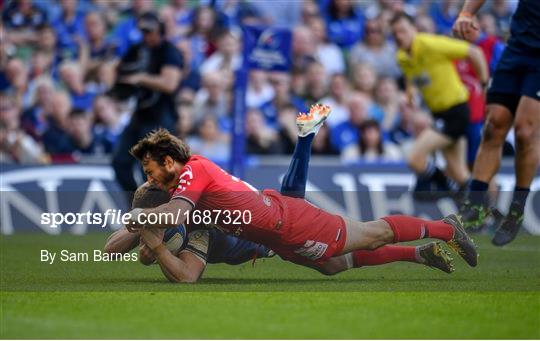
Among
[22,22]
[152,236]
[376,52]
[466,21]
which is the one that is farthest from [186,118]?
[152,236]

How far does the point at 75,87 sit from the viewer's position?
60.8 feet

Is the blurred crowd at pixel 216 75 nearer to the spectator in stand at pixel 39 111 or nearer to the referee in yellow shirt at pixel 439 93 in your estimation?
the spectator in stand at pixel 39 111

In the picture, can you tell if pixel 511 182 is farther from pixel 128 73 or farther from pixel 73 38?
pixel 73 38

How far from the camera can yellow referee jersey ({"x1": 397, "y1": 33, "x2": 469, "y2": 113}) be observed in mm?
14312

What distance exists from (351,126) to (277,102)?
1.03 metres

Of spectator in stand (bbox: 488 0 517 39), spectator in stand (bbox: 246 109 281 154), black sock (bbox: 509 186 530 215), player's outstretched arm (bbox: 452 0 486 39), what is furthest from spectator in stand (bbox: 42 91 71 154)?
black sock (bbox: 509 186 530 215)

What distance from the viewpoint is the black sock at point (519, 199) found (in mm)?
9888

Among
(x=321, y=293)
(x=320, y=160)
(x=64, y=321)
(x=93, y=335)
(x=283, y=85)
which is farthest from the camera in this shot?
(x=283, y=85)

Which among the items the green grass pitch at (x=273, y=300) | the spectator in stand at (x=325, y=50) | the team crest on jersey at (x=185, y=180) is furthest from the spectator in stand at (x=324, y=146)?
the team crest on jersey at (x=185, y=180)

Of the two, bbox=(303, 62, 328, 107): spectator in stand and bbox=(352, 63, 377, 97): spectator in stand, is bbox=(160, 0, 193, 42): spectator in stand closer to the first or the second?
bbox=(303, 62, 328, 107): spectator in stand

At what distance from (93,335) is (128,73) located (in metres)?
8.01

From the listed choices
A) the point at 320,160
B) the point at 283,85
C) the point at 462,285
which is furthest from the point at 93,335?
the point at 283,85

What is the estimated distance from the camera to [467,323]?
282 inches

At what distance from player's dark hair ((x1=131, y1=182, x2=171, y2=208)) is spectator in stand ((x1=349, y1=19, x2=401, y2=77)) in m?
10.3
